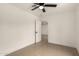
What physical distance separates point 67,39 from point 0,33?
13.9ft

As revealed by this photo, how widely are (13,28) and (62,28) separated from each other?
346 centimetres

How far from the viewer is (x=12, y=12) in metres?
3.74

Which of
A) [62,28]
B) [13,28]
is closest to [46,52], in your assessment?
[13,28]

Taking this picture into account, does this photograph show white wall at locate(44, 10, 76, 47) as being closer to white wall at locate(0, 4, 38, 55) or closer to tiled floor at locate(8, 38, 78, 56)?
tiled floor at locate(8, 38, 78, 56)

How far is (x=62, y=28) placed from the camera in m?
5.39

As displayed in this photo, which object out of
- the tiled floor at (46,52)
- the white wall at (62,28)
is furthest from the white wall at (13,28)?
the white wall at (62,28)

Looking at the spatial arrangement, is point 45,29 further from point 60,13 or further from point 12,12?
point 12,12

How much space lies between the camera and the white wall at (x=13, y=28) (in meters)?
3.26

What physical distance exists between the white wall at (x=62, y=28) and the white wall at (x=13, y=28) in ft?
6.56

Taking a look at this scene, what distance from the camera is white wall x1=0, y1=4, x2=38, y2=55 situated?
326 cm

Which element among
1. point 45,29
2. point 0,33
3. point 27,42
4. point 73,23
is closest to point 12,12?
point 0,33

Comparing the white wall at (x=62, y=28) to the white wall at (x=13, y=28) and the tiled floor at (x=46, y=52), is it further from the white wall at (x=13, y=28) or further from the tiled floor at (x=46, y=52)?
the white wall at (x=13, y=28)

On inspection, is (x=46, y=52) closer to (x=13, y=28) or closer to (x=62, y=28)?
(x=13, y=28)

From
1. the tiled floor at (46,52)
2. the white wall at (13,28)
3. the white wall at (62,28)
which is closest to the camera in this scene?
the white wall at (13,28)
